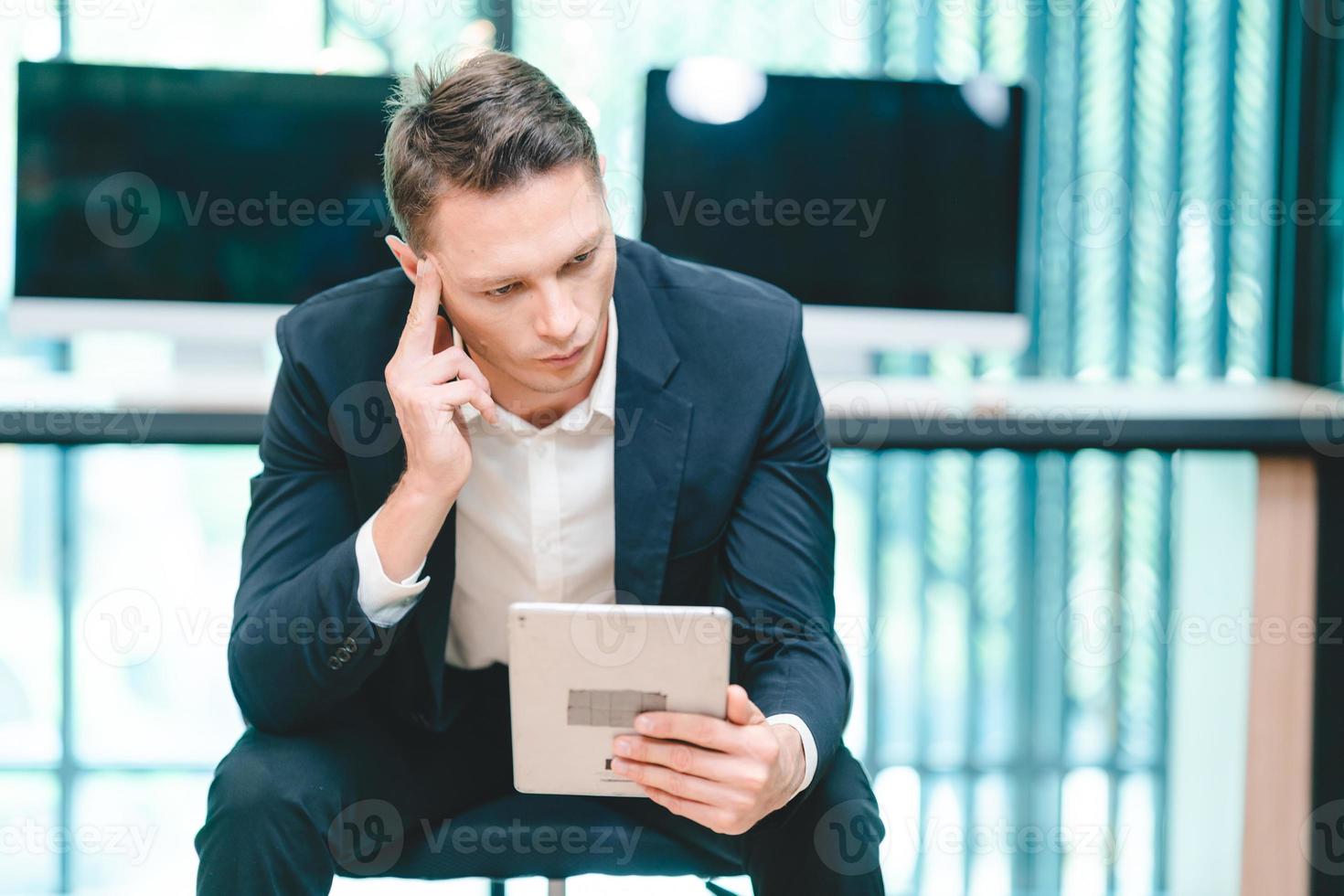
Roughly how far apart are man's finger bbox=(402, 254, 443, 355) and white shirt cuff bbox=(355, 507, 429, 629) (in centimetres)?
18

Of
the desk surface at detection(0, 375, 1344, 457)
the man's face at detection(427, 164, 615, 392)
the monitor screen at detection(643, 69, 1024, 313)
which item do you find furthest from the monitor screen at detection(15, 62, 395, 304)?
the man's face at detection(427, 164, 615, 392)

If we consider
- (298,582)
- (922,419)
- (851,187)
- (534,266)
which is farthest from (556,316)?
(851,187)

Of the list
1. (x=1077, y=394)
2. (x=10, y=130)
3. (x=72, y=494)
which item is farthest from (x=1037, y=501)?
(x=10, y=130)

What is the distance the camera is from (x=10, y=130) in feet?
8.05

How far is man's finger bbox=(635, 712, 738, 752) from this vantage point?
116 cm

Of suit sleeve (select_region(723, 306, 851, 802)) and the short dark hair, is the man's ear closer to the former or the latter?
the short dark hair

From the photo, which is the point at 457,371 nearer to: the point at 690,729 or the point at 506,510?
the point at 506,510

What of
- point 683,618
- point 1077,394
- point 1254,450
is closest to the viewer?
point 683,618

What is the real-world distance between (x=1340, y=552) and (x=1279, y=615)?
0.44 ft

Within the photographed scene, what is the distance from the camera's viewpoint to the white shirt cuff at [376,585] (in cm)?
130

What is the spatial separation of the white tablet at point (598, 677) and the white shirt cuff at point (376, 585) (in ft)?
0.61

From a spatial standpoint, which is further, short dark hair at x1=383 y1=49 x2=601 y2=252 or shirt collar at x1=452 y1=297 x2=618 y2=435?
shirt collar at x1=452 y1=297 x2=618 y2=435

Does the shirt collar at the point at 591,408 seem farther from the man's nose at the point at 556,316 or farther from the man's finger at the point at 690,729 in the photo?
the man's finger at the point at 690,729

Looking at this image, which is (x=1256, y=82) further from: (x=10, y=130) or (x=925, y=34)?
(x=10, y=130)
